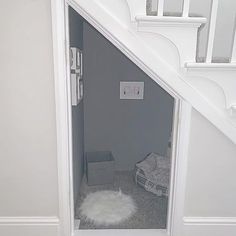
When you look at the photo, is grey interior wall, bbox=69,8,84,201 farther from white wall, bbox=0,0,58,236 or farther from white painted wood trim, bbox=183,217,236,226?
white painted wood trim, bbox=183,217,236,226

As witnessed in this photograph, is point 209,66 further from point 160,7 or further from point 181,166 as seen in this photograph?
point 181,166

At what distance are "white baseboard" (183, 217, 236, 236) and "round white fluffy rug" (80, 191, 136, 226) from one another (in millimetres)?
477

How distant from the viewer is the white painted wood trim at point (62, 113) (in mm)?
1463

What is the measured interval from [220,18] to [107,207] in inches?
63.7

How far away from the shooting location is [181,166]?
5.48 ft

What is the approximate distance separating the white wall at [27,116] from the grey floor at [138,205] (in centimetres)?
47

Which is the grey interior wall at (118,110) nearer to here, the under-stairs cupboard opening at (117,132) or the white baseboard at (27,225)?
the under-stairs cupboard opening at (117,132)

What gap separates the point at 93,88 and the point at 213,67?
1484 mm

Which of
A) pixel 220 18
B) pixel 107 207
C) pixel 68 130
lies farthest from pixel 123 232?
pixel 220 18

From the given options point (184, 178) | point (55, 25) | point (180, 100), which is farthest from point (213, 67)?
point (55, 25)

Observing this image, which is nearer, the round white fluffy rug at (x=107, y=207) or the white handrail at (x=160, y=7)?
the white handrail at (x=160, y=7)

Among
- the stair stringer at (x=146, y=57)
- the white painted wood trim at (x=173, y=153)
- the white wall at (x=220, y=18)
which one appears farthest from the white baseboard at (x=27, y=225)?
the white wall at (x=220, y=18)

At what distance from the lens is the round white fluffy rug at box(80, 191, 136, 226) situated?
6.56 feet

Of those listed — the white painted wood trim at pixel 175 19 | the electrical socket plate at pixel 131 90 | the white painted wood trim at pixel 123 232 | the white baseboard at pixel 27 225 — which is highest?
the white painted wood trim at pixel 175 19
